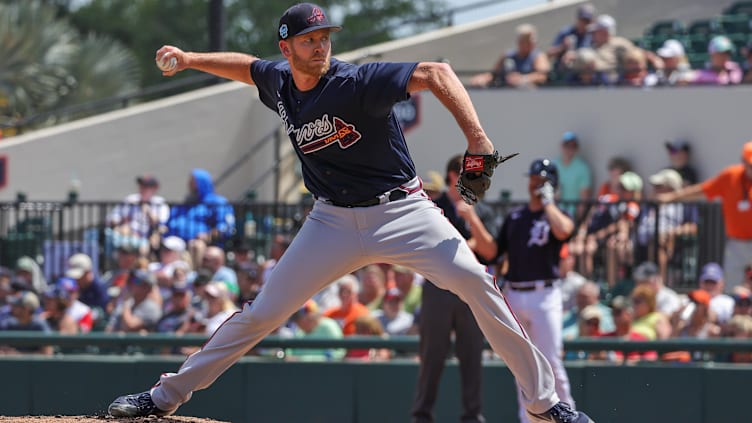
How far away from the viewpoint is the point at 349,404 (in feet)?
32.7

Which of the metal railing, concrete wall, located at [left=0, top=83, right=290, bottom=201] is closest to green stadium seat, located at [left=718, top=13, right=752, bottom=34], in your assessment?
concrete wall, located at [left=0, top=83, right=290, bottom=201]

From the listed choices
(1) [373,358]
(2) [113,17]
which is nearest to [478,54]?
(1) [373,358]

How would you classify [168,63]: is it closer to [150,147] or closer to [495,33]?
[150,147]

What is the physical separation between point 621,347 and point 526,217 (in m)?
1.32

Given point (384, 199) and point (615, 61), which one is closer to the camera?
point (384, 199)

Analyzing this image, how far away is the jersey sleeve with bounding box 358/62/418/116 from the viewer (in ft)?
18.5

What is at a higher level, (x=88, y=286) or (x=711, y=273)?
(x=711, y=273)

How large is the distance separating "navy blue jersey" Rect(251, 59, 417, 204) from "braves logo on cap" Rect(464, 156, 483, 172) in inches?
16.1

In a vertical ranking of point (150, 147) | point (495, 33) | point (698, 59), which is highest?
point (495, 33)

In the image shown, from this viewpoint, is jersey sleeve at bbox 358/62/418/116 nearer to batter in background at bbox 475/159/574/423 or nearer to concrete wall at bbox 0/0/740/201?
batter in background at bbox 475/159/574/423

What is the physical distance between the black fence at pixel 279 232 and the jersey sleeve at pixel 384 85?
5976mm

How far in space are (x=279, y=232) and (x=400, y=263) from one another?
6.47m

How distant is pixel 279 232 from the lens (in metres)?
12.4

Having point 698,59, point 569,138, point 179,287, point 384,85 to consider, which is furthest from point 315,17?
point 698,59
